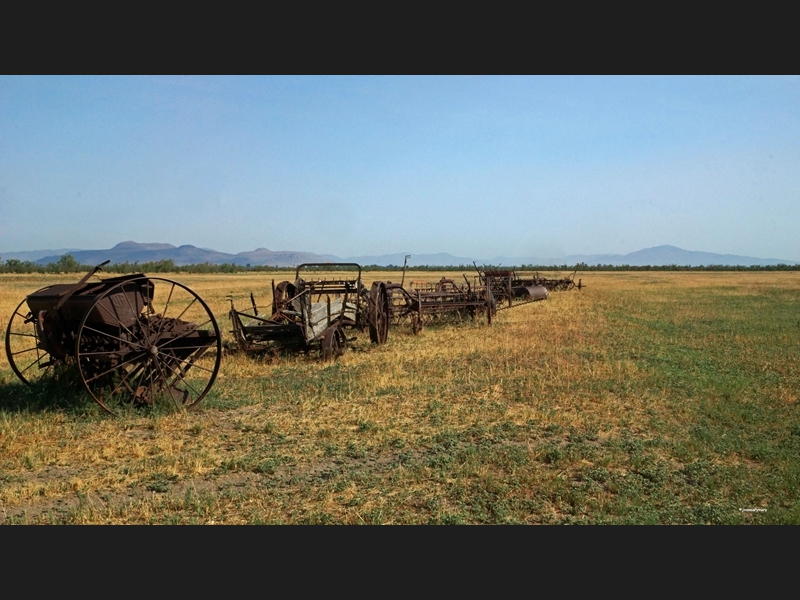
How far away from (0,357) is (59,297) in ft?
22.5

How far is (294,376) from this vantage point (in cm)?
1131

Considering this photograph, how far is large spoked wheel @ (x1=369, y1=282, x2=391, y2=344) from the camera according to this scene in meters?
14.5

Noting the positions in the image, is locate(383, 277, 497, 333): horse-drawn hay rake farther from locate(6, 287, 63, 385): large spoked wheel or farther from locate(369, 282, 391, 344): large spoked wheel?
locate(6, 287, 63, 385): large spoked wheel

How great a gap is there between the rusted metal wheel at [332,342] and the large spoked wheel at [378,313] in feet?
3.83

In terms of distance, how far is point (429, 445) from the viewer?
7.21m

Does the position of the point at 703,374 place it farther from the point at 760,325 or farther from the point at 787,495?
the point at 760,325

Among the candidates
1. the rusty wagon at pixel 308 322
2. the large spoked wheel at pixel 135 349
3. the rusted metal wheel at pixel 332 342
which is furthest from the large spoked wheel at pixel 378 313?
the large spoked wheel at pixel 135 349

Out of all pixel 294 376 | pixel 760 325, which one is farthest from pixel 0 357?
pixel 760 325

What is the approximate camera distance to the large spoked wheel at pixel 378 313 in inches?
571

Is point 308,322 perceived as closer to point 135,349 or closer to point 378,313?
point 378,313

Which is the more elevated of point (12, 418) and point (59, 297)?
point (59, 297)

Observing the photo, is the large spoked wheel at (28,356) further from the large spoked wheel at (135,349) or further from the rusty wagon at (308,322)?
the rusty wagon at (308,322)

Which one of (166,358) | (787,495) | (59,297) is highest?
(59,297)

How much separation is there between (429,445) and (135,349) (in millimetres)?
4797
